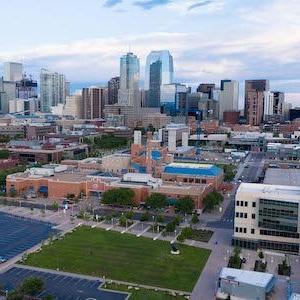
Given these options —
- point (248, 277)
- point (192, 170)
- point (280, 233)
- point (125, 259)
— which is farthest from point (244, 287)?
point (192, 170)

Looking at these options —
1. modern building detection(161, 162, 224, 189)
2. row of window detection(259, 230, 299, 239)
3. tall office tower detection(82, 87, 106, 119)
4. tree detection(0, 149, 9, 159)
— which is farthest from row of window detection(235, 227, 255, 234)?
tall office tower detection(82, 87, 106, 119)

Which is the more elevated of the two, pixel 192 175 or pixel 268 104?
pixel 268 104

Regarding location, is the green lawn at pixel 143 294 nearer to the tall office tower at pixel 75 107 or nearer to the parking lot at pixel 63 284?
the parking lot at pixel 63 284

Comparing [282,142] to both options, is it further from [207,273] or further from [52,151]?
[207,273]

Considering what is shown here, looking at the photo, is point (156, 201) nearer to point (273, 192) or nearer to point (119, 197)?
point (119, 197)

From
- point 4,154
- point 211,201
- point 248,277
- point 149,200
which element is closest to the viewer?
point 248,277

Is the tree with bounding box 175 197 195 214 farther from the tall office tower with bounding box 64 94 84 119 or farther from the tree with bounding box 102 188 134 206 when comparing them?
the tall office tower with bounding box 64 94 84 119

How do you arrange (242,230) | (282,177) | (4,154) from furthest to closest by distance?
(4,154) → (282,177) → (242,230)
